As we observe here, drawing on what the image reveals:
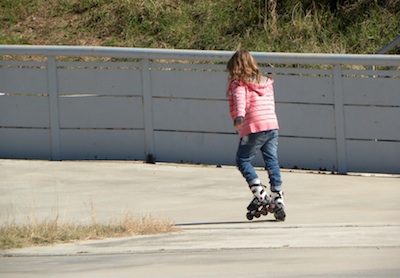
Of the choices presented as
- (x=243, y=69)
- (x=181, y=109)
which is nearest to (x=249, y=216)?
(x=243, y=69)

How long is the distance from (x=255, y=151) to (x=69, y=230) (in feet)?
6.13

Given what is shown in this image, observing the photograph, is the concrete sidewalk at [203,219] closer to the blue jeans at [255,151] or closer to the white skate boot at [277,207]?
the white skate boot at [277,207]

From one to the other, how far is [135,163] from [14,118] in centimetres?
167

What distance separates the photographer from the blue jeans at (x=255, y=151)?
988 cm

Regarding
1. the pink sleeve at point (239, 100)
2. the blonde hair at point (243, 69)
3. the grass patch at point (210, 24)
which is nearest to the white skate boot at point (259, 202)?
the pink sleeve at point (239, 100)

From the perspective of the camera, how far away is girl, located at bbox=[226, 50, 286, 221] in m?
9.72

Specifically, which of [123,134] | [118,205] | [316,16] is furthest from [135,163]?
[316,16]

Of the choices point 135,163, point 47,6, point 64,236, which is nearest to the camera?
point 64,236

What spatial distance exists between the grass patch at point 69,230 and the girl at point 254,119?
2.84 feet

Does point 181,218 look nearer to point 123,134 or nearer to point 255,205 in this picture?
point 255,205

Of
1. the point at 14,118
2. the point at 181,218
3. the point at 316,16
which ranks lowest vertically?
the point at 181,218

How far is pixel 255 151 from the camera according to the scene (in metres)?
9.93

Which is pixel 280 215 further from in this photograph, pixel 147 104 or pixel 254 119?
pixel 147 104

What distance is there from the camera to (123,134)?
44.7 feet
